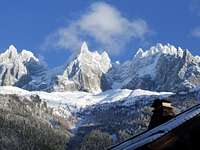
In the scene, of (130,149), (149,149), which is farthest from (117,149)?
(149,149)

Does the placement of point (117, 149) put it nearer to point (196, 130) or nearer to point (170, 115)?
point (196, 130)

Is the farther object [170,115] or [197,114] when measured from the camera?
[170,115]

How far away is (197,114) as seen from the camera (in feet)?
53.0

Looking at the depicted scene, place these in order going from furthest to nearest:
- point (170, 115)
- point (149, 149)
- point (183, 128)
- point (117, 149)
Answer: point (170, 115), point (117, 149), point (183, 128), point (149, 149)

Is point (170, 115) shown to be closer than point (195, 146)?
No

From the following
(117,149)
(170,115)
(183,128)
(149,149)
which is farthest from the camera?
(170,115)

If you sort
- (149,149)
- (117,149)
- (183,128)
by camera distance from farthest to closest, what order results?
(117,149)
(183,128)
(149,149)

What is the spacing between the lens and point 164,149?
15.2 metres

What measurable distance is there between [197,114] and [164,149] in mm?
1458

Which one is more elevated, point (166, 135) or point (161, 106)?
point (161, 106)

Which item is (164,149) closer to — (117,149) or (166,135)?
(166,135)

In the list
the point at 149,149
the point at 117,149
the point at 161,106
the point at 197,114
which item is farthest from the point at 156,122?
the point at 149,149

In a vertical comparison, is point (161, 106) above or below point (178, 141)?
above

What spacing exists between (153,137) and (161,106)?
331 inches
